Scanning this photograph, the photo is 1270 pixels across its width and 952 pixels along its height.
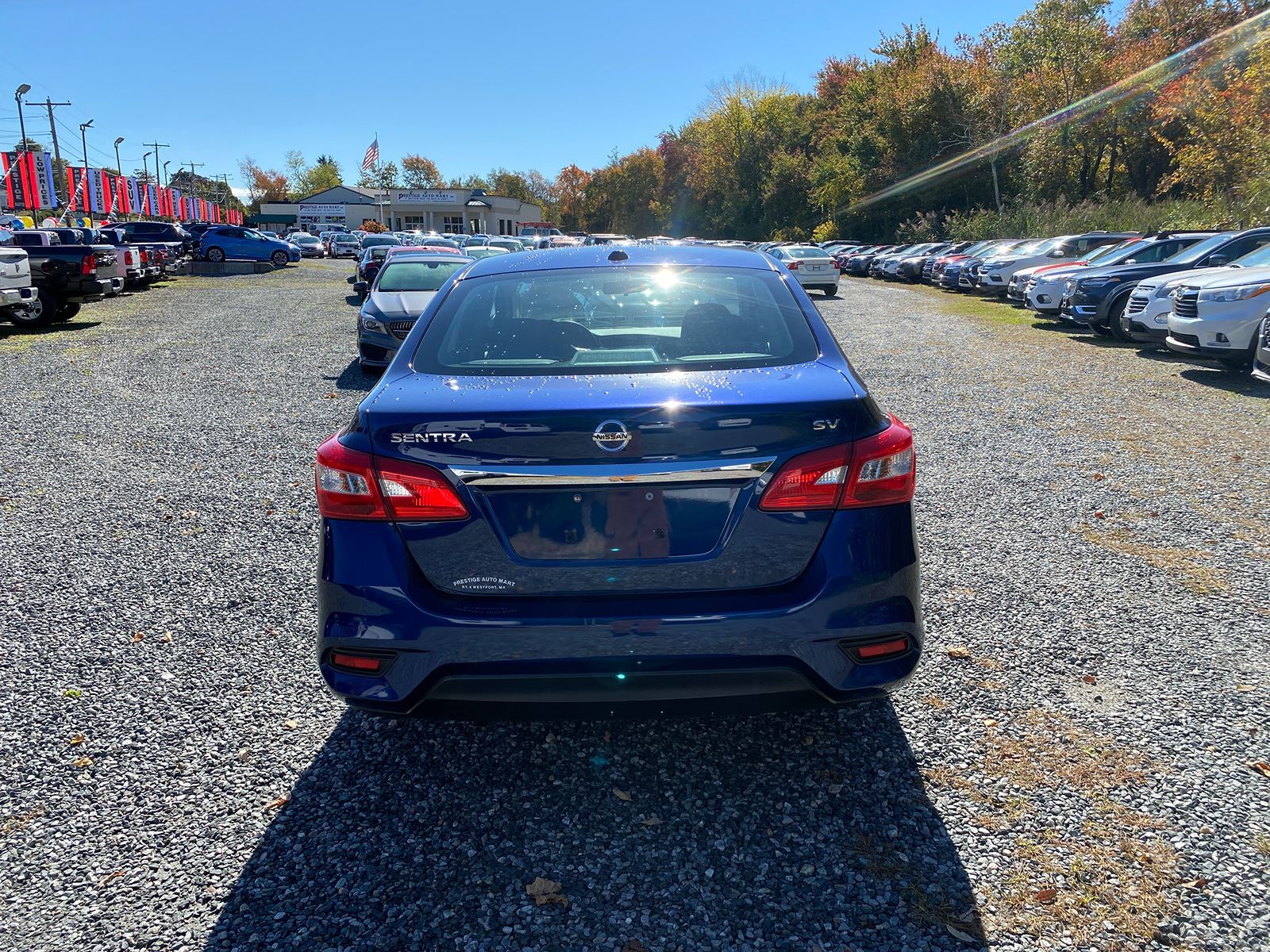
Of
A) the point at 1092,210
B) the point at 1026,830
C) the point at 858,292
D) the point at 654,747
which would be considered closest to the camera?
the point at 1026,830

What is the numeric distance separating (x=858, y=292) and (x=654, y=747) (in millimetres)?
25578

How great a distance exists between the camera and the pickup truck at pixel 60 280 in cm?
1590

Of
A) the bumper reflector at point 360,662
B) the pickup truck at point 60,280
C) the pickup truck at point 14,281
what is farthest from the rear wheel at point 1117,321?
the pickup truck at point 60,280

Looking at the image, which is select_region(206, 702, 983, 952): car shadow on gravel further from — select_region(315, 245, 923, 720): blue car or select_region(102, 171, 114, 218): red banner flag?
select_region(102, 171, 114, 218): red banner flag

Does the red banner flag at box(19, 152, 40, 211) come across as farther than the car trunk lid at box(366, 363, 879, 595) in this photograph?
Yes

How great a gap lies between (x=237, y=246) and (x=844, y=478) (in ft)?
133

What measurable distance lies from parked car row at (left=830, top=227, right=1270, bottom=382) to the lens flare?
8979mm

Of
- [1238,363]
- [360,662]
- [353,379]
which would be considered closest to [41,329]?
[353,379]

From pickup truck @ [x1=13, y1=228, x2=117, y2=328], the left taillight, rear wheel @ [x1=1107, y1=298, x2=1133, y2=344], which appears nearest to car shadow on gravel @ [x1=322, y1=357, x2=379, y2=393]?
pickup truck @ [x1=13, y1=228, x2=117, y2=328]

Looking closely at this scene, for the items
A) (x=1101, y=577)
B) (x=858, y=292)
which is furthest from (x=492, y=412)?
(x=858, y=292)

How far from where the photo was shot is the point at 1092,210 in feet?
108

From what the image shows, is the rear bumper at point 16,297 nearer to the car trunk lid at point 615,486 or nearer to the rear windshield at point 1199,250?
the car trunk lid at point 615,486

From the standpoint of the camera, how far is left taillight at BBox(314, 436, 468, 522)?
249 centimetres

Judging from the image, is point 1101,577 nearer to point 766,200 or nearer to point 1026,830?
point 1026,830
